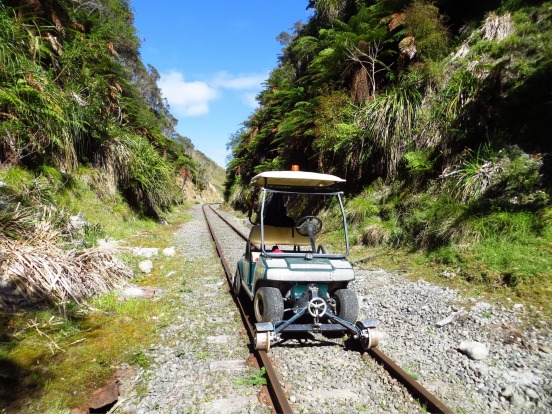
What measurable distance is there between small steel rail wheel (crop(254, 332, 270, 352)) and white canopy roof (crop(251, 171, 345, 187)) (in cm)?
200

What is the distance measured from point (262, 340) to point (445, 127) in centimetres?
739

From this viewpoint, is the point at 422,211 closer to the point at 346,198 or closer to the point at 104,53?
the point at 346,198

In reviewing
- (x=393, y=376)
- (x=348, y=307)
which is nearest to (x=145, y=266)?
(x=348, y=307)

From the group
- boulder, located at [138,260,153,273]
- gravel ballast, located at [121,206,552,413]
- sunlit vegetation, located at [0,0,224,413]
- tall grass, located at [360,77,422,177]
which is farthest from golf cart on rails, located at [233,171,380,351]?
tall grass, located at [360,77,422,177]

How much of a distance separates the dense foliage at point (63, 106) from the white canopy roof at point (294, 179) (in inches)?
191

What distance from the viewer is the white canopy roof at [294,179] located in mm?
4375

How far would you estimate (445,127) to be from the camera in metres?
8.26

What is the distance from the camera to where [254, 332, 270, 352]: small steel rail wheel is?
3562 mm

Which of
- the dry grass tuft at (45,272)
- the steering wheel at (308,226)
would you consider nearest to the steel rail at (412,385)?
the steering wheel at (308,226)

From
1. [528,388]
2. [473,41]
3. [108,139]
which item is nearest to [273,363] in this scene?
[528,388]

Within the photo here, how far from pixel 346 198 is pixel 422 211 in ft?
11.0

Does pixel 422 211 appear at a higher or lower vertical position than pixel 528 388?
higher

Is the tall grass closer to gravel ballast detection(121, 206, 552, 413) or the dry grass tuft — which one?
gravel ballast detection(121, 206, 552, 413)

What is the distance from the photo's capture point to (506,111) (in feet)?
24.3
